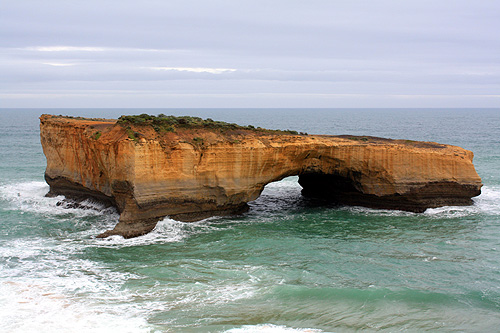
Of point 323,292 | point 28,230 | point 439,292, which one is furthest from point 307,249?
point 28,230

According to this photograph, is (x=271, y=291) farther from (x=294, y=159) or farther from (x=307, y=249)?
(x=294, y=159)

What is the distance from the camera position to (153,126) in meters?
23.7

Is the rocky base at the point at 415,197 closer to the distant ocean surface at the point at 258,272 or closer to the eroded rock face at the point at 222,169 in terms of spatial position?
the eroded rock face at the point at 222,169

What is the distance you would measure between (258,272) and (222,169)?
7.49 m

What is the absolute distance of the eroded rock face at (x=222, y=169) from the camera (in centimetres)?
2283

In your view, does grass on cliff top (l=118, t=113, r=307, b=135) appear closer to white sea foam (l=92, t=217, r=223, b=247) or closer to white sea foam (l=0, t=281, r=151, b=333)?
white sea foam (l=92, t=217, r=223, b=247)

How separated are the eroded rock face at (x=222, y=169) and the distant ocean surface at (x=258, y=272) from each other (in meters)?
0.98

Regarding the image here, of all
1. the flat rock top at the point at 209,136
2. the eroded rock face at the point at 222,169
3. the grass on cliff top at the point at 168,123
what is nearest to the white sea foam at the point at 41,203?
the eroded rock face at the point at 222,169

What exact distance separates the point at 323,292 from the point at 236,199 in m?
9.68

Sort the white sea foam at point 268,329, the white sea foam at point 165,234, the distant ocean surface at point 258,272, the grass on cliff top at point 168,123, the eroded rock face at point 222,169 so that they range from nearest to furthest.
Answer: the white sea foam at point 268,329
the distant ocean surface at point 258,272
the white sea foam at point 165,234
the eroded rock face at point 222,169
the grass on cliff top at point 168,123

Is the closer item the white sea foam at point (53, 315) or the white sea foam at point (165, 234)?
the white sea foam at point (53, 315)

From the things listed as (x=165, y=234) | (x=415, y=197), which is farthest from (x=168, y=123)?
(x=415, y=197)

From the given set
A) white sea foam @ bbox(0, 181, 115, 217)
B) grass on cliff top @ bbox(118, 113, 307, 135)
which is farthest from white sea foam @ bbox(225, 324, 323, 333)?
white sea foam @ bbox(0, 181, 115, 217)

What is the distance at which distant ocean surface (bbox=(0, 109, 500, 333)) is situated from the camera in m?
14.9
